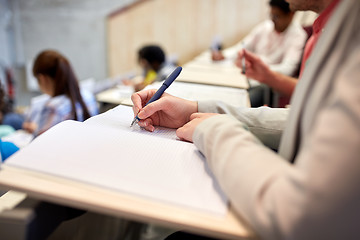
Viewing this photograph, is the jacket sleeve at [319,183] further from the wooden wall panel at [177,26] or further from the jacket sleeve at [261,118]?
the wooden wall panel at [177,26]

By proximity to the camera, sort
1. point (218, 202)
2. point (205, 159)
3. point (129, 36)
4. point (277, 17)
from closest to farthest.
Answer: point (218, 202) < point (205, 159) < point (277, 17) < point (129, 36)

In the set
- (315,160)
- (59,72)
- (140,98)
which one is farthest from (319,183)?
(59,72)

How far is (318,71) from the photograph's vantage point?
46cm

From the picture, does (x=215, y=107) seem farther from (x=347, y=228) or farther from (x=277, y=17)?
(x=277, y=17)

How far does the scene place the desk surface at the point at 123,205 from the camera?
1.43ft

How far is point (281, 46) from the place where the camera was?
7.45 ft

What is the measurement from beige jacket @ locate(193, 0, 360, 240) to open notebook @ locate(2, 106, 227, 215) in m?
0.05

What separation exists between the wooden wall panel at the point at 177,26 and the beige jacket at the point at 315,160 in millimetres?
3780

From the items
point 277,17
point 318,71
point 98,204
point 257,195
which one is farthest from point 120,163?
point 277,17

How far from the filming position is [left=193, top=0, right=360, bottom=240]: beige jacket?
0.38 metres

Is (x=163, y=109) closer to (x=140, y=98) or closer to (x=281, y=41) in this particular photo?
(x=140, y=98)

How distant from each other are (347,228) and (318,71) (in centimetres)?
22

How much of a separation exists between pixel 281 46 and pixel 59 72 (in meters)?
1.57

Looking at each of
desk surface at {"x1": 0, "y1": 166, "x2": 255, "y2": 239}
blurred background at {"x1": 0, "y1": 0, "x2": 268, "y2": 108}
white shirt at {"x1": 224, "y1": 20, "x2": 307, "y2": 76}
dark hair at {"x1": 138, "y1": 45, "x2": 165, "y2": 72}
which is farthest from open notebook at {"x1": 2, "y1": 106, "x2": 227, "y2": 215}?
blurred background at {"x1": 0, "y1": 0, "x2": 268, "y2": 108}
